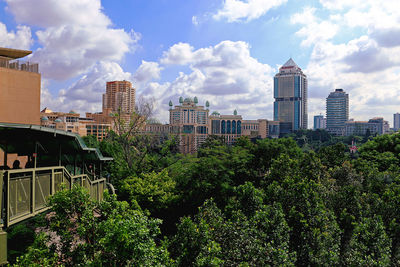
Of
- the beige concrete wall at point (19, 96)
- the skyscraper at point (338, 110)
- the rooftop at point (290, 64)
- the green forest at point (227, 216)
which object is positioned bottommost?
the green forest at point (227, 216)

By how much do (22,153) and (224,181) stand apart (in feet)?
38.4

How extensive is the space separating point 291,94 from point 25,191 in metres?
183

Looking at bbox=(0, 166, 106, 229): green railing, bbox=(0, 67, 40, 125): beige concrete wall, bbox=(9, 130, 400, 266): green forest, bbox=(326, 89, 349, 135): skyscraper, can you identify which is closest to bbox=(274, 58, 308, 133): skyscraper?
bbox=(326, 89, 349, 135): skyscraper

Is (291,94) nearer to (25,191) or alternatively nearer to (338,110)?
(338,110)

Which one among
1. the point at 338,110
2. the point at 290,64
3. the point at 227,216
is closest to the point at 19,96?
the point at 227,216

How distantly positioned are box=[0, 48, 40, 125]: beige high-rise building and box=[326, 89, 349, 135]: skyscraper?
177m

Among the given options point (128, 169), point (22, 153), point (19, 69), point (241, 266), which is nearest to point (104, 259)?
point (241, 266)

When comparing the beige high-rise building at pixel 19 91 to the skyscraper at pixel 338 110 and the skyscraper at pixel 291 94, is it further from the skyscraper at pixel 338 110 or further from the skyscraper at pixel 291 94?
the skyscraper at pixel 338 110

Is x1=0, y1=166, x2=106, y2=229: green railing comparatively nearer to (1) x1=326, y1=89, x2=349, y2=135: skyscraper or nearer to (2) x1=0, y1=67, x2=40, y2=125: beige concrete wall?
(2) x1=0, y1=67, x2=40, y2=125: beige concrete wall

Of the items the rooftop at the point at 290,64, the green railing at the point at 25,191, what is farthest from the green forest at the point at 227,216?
the rooftop at the point at 290,64

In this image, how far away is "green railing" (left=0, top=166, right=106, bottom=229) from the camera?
496cm

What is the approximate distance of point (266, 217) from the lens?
37.9 feet

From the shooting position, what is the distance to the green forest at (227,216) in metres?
6.21

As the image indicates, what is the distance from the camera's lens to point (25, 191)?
564 cm
